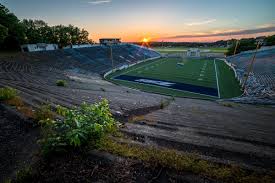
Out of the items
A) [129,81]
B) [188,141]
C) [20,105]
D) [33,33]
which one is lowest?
[129,81]

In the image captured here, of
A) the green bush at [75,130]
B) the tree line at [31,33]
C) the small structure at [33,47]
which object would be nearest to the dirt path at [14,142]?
the green bush at [75,130]

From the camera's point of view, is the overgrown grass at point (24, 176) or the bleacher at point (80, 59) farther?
the bleacher at point (80, 59)

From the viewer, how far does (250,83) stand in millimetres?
34875

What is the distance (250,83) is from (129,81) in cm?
2277

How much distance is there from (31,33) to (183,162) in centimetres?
6375

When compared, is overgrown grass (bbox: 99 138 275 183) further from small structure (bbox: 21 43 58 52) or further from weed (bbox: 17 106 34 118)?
small structure (bbox: 21 43 58 52)

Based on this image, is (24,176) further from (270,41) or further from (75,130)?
(270,41)

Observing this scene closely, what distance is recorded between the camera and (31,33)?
56281mm

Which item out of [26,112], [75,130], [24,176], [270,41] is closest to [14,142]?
[26,112]

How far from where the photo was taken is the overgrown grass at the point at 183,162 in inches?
157

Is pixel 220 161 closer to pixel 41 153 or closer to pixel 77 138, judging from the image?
pixel 77 138

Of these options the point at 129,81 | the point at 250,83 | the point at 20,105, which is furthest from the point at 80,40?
the point at 20,105

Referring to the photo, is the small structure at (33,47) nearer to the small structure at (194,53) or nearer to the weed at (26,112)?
the weed at (26,112)

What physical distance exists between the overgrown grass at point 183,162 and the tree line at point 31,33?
37.1 m
